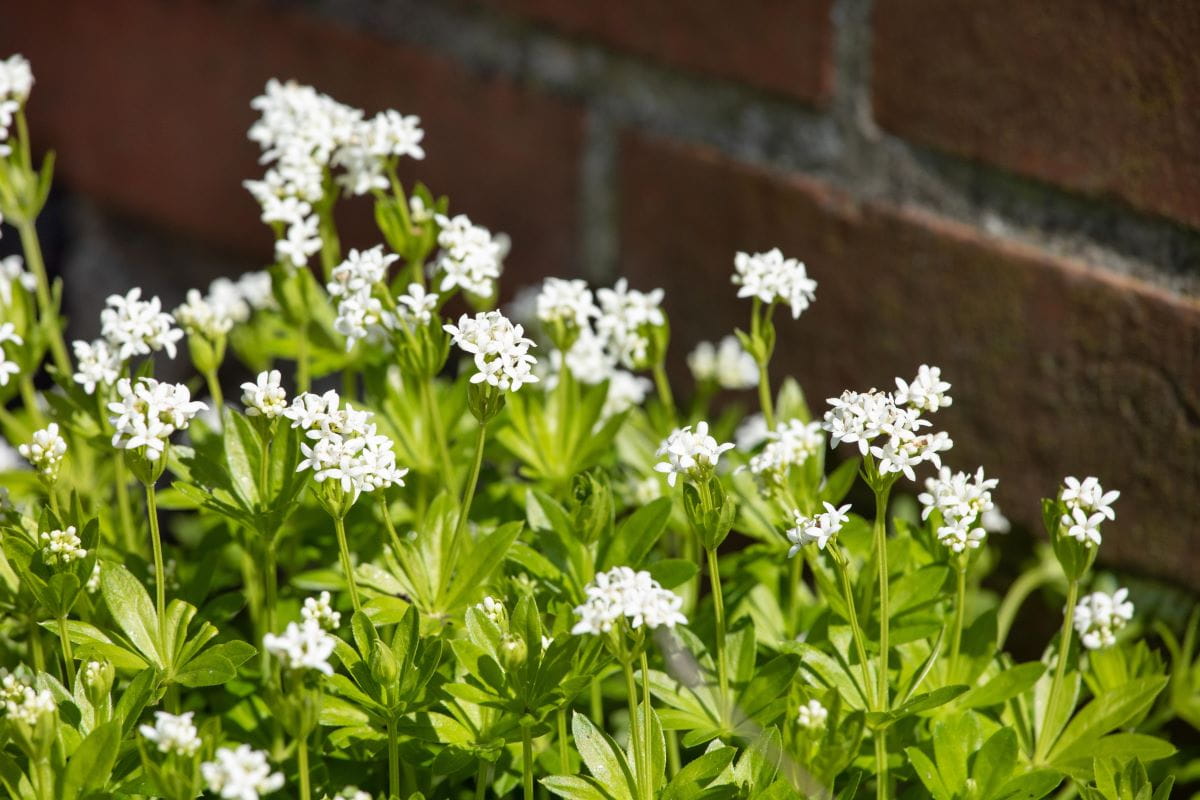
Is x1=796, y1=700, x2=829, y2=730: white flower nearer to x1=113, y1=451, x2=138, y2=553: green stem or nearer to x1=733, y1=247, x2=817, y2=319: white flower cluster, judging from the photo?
x1=733, y1=247, x2=817, y2=319: white flower cluster

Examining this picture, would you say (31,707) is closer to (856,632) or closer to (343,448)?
(343,448)

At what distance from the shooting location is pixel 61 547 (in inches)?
36.5

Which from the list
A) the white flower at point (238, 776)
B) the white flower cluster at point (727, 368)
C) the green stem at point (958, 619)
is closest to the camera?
the white flower at point (238, 776)

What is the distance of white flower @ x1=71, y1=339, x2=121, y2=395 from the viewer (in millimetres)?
1071

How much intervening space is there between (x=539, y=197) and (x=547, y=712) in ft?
3.20

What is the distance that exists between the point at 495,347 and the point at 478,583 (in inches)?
7.1

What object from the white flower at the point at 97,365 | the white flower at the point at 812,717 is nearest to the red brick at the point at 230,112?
the white flower at the point at 97,365

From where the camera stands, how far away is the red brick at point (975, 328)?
1.31m

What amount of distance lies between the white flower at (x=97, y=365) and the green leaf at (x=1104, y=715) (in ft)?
2.46

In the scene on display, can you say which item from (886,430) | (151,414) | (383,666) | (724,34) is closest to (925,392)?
(886,430)

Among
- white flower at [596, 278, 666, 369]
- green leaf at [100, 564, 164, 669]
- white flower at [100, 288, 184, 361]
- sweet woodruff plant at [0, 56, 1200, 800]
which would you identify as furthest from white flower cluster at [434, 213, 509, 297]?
green leaf at [100, 564, 164, 669]

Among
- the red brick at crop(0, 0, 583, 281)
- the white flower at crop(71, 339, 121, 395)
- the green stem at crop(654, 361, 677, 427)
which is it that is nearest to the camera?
the white flower at crop(71, 339, 121, 395)

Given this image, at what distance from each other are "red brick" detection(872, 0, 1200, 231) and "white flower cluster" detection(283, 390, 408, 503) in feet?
2.41

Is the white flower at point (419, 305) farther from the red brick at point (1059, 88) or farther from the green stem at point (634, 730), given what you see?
the red brick at point (1059, 88)
